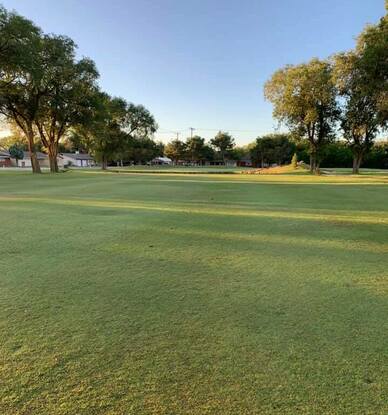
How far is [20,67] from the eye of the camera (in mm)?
27328

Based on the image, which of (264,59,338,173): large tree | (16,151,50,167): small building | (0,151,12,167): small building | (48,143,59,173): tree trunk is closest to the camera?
(264,59,338,173): large tree

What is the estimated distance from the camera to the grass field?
1.98m

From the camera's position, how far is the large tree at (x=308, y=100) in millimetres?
34906

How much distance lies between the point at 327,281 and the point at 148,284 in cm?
198

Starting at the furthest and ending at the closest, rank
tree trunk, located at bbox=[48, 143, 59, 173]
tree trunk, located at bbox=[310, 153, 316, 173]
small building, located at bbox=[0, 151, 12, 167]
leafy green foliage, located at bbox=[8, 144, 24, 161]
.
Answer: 1. small building, located at bbox=[0, 151, 12, 167]
2. leafy green foliage, located at bbox=[8, 144, 24, 161]
3. tree trunk, located at bbox=[48, 143, 59, 173]
4. tree trunk, located at bbox=[310, 153, 316, 173]

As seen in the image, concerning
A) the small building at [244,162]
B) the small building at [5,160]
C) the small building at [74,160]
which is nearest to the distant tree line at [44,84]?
the small building at [5,160]

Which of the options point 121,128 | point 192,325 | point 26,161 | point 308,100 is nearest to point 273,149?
point 121,128

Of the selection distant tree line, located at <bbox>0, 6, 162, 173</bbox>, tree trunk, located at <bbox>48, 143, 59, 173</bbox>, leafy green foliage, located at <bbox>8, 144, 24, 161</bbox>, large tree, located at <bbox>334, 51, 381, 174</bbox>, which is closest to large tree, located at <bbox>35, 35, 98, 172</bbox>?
distant tree line, located at <bbox>0, 6, 162, 173</bbox>

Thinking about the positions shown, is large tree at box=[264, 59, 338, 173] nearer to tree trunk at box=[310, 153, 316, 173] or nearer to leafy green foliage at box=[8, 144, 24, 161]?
tree trunk at box=[310, 153, 316, 173]

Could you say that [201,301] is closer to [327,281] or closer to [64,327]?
[64,327]

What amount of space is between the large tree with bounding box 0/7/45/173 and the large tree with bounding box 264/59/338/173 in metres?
23.9

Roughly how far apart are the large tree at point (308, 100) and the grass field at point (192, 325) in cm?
3289

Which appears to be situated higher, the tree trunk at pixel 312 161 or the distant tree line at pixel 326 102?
the distant tree line at pixel 326 102

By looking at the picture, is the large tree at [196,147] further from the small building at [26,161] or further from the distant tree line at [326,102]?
the distant tree line at [326,102]
